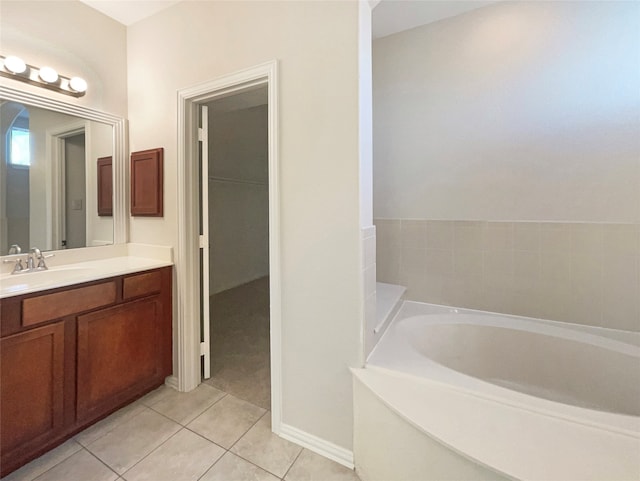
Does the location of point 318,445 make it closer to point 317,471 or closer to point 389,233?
point 317,471

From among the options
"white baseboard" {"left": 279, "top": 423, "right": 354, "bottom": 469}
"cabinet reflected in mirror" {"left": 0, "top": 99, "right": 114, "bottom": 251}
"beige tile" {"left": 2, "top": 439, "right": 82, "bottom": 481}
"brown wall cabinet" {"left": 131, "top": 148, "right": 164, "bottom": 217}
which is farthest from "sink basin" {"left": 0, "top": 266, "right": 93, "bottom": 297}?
"white baseboard" {"left": 279, "top": 423, "right": 354, "bottom": 469}

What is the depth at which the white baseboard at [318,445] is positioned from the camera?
1.36 metres

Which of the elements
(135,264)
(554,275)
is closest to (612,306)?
(554,275)

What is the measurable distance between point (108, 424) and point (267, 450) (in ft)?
3.22

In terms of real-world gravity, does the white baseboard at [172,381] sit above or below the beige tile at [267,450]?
above

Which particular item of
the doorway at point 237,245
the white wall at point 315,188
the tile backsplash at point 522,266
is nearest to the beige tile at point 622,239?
the tile backsplash at point 522,266

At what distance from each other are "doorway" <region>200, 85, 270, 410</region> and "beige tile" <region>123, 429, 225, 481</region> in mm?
412

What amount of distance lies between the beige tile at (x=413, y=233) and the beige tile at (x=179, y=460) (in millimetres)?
1899

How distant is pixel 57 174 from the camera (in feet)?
5.89

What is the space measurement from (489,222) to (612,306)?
34.5 inches

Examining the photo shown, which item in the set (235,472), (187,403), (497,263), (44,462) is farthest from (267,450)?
(497,263)

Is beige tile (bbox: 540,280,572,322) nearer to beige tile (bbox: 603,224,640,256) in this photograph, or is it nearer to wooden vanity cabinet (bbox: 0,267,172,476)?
beige tile (bbox: 603,224,640,256)

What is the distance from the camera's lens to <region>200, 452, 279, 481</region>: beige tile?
1.27 metres

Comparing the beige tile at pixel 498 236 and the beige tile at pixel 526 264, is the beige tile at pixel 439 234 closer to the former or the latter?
the beige tile at pixel 498 236
